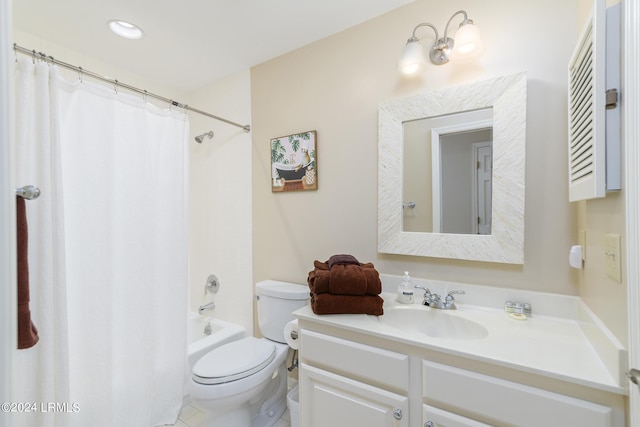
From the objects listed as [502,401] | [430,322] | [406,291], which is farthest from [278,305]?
[502,401]

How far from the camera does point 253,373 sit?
55.8 inches

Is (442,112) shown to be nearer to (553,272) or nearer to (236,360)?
(553,272)

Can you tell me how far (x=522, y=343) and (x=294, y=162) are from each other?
1.48 m

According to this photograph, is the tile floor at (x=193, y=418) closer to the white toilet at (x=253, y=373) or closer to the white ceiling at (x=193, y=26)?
the white toilet at (x=253, y=373)

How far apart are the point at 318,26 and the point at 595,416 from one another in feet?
6.62

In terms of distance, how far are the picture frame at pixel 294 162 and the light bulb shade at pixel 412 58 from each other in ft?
2.08

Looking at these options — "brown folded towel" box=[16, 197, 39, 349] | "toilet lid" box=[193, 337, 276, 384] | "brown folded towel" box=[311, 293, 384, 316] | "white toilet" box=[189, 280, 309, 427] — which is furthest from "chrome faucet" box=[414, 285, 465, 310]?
"brown folded towel" box=[16, 197, 39, 349]

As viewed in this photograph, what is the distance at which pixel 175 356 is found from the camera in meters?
1.69

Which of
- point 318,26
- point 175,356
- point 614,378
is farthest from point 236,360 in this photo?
point 318,26

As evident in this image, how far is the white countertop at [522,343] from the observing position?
77 cm

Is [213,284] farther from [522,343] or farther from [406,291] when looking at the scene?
[522,343]

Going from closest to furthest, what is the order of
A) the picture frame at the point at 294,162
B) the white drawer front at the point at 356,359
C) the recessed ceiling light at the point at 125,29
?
the white drawer front at the point at 356,359 → the recessed ceiling light at the point at 125,29 → the picture frame at the point at 294,162

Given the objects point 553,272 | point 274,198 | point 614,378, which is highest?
point 274,198

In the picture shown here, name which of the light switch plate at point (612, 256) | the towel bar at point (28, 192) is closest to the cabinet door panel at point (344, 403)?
the light switch plate at point (612, 256)
